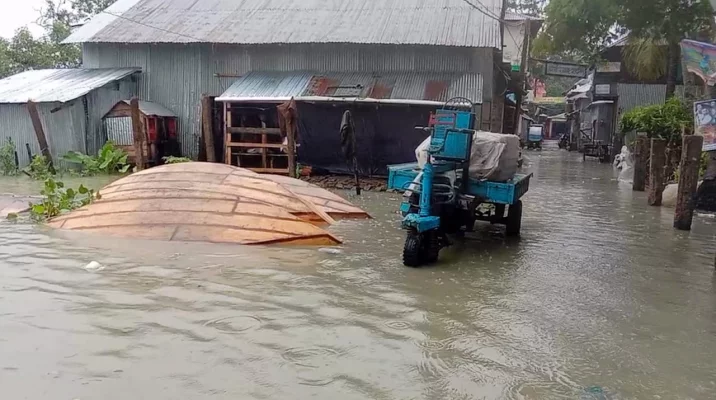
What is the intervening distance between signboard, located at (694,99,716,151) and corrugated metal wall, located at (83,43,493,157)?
7259 mm

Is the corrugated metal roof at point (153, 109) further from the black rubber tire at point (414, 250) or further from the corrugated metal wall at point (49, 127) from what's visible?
the black rubber tire at point (414, 250)

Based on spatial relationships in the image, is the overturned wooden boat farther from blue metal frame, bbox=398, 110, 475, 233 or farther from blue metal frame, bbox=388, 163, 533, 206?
blue metal frame, bbox=398, 110, 475, 233

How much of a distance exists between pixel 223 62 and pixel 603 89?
1801 cm

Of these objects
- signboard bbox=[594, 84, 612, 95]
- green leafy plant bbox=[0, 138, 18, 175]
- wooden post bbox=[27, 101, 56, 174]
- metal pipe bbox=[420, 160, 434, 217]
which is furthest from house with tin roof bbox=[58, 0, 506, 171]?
signboard bbox=[594, 84, 612, 95]

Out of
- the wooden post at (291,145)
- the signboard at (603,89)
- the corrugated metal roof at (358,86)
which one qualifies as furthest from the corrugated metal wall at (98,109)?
the signboard at (603,89)

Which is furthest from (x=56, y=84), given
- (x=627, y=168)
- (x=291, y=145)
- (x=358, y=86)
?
(x=627, y=168)

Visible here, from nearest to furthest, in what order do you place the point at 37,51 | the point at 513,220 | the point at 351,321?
the point at 351,321, the point at 513,220, the point at 37,51

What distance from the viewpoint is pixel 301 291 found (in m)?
6.62

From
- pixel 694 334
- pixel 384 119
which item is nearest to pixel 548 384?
pixel 694 334

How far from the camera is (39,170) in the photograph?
17.0 meters

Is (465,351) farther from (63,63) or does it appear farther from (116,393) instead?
(63,63)

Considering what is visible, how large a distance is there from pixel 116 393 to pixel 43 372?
26.4 inches

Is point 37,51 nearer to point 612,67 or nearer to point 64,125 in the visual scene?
point 64,125

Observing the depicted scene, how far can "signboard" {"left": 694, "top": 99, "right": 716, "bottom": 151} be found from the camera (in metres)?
11.1
